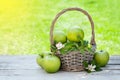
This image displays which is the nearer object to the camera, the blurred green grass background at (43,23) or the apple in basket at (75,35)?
the apple in basket at (75,35)

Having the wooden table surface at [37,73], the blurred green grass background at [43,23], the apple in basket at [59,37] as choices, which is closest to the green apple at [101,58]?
the wooden table surface at [37,73]

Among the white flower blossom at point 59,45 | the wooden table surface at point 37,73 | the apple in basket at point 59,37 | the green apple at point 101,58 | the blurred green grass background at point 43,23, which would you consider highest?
the blurred green grass background at point 43,23

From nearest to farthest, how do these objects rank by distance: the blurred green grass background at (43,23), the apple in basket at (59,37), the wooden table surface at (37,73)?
the wooden table surface at (37,73) < the apple in basket at (59,37) < the blurred green grass background at (43,23)

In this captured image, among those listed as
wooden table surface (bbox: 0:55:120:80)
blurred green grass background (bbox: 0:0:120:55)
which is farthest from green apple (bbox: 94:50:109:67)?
blurred green grass background (bbox: 0:0:120:55)

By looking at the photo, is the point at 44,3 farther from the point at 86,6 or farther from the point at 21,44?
the point at 21,44

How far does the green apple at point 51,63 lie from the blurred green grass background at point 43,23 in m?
1.71

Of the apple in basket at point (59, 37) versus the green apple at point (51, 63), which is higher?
the apple in basket at point (59, 37)

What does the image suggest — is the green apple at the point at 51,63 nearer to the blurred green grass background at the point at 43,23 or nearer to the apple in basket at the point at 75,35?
the apple in basket at the point at 75,35

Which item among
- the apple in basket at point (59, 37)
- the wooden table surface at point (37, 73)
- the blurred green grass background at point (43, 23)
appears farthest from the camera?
the blurred green grass background at point (43, 23)

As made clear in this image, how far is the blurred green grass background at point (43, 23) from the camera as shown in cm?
351

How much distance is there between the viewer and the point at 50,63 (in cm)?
160

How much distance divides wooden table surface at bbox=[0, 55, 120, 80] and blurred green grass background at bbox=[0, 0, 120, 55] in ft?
5.04

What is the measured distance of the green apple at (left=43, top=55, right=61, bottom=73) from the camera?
1.60 meters

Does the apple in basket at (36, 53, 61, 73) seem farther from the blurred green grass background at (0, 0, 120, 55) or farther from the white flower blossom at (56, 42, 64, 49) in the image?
the blurred green grass background at (0, 0, 120, 55)
